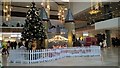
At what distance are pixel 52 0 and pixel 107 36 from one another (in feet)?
30.7

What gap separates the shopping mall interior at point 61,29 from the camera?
1303 cm

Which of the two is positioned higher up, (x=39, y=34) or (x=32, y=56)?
(x=39, y=34)

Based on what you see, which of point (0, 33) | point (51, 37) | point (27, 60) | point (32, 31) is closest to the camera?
point (27, 60)

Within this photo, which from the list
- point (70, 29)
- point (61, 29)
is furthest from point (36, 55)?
point (61, 29)

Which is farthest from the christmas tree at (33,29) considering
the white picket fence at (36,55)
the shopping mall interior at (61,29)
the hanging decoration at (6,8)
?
the hanging decoration at (6,8)

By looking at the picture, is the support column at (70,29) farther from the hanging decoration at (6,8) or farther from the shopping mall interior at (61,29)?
the hanging decoration at (6,8)

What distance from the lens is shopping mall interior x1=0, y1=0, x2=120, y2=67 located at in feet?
42.8

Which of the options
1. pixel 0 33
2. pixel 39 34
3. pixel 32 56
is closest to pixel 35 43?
pixel 39 34

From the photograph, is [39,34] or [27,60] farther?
[39,34]

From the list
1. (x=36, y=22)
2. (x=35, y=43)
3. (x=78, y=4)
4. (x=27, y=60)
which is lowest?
(x=27, y=60)

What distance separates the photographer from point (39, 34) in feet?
43.2

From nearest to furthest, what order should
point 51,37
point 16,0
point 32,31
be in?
1. point 32,31
2. point 51,37
3. point 16,0

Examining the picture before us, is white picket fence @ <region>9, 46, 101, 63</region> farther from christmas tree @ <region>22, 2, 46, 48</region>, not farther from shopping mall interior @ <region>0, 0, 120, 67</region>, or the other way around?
christmas tree @ <region>22, 2, 46, 48</region>

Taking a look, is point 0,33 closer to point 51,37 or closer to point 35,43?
point 51,37
